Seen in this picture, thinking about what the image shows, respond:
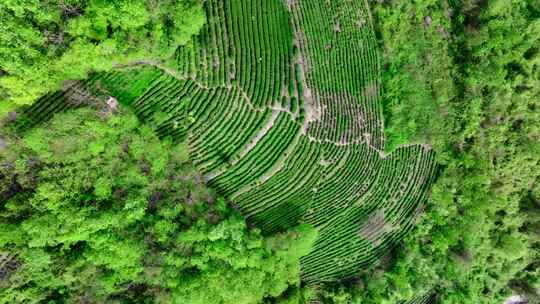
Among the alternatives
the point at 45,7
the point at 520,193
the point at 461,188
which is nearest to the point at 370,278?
the point at 461,188

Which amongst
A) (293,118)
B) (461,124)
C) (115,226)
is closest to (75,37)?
(115,226)

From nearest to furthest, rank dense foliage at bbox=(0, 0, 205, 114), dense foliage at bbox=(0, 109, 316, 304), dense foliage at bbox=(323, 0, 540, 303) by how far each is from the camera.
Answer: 1. dense foliage at bbox=(0, 0, 205, 114)
2. dense foliage at bbox=(0, 109, 316, 304)
3. dense foliage at bbox=(323, 0, 540, 303)

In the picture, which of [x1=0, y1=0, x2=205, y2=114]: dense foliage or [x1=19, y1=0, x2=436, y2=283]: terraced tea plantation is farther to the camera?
[x1=19, y1=0, x2=436, y2=283]: terraced tea plantation

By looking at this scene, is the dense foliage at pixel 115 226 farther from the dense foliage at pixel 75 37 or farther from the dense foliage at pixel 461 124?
the dense foliage at pixel 461 124

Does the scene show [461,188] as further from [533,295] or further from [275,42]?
[275,42]

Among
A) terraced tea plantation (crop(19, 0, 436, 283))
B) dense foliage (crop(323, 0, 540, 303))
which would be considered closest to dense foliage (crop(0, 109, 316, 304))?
terraced tea plantation (crop(19, 0, 436, 283))

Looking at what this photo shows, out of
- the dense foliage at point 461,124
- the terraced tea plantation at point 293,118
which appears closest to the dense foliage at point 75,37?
the terraced tea plantation at point 293,118

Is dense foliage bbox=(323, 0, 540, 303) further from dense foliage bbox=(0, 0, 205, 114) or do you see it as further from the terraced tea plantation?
dense foliage bbox=(0, 0, 205, 114)
